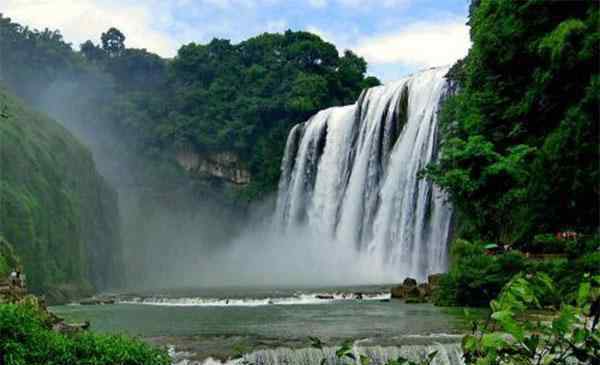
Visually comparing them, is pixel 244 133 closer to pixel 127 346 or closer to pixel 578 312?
pixel 127 346

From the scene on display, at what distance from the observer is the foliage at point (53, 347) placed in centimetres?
923

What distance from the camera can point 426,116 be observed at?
31.4 metres

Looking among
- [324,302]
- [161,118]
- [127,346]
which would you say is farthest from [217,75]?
[127,346]

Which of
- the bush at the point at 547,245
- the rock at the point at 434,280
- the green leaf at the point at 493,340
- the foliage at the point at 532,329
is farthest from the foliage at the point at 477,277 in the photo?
the green leaf at the point at 493,340

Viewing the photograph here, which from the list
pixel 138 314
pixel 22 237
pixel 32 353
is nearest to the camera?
pixel 32 353

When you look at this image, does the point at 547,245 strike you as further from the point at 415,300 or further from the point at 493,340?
the point at 493,340

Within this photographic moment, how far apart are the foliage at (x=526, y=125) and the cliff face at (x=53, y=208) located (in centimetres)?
1597

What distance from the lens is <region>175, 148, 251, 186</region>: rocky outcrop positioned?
172ft

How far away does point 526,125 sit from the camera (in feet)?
68.2

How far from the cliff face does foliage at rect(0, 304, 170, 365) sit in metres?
18.9

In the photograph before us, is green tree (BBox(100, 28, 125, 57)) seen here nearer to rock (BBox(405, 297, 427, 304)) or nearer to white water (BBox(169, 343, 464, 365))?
rock (BBox(405, 297, 427, 304))

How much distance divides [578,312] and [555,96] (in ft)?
54.4

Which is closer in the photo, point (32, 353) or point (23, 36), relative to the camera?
point (32, 353)

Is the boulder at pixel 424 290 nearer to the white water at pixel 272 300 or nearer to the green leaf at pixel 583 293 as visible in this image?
the white water at pixel 272 300
